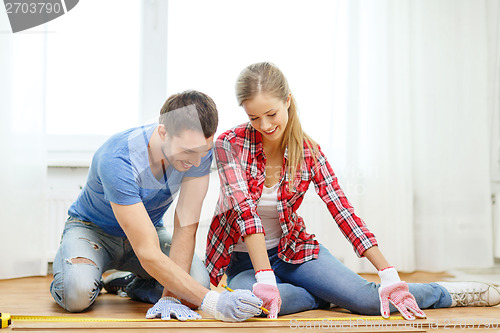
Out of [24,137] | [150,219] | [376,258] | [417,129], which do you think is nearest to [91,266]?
[150,219]

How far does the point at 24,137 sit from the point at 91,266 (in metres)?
1.08

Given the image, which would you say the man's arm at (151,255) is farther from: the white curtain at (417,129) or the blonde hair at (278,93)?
the white curtain at (417,129)

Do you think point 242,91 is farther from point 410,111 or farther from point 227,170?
point 410,111

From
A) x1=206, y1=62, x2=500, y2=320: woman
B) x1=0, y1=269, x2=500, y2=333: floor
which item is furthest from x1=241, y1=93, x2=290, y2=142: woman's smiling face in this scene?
x1=0, y1=269, x2=500, y2=333: floor

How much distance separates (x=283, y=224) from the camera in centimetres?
144

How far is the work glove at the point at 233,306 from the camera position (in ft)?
3.96

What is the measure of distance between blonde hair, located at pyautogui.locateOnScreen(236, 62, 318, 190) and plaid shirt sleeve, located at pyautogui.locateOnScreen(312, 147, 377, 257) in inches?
2.1

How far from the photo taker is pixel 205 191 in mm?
1440

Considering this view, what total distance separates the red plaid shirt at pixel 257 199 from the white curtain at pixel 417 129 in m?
0.93

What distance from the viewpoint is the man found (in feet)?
4.09

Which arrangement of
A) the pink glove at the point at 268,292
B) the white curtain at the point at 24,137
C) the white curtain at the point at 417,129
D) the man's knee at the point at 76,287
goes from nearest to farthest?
the pink glove at the point at 268,292 → the man's knee at the point at 76,287 → the white curtain at the point at 24,137 → the white curtain at the point at 417,129

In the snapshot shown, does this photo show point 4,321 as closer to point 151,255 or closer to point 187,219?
point 151,255

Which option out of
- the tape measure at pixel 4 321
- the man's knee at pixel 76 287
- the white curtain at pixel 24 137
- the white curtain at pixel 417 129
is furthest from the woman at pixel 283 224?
the white curtain at pixel 24 137

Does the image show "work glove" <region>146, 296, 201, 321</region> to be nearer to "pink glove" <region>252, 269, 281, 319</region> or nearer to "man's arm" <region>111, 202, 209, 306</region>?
"man's arm" <region>111, 202, 209, 306</region>
